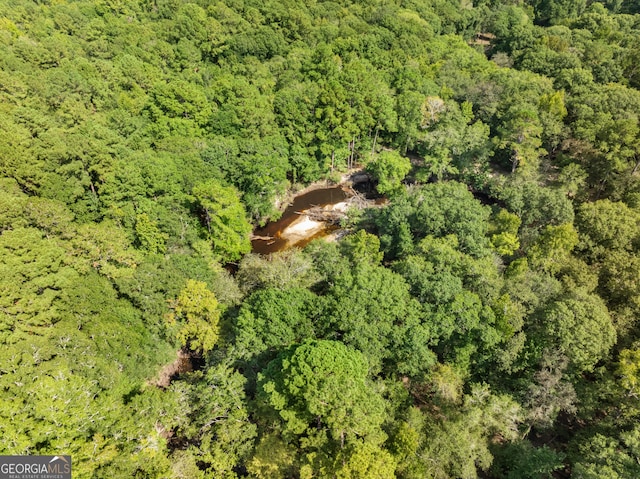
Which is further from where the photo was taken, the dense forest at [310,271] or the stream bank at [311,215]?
the stream bank at [311,215]

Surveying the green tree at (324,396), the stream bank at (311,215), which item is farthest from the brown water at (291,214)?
the green tree at (324,396)

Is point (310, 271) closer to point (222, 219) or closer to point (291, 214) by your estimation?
point (222, 219)

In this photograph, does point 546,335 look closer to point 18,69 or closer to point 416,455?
point 416,455

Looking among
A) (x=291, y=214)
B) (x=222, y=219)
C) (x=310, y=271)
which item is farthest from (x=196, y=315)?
(x=291, y=214)

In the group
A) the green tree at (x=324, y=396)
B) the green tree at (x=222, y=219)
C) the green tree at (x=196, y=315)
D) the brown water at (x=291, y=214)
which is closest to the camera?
the green tree at (x=324, y=396)

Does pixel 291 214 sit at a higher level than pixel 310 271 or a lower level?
lower

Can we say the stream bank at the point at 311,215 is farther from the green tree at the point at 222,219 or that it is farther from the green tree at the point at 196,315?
the green tree at the point at 196,315
